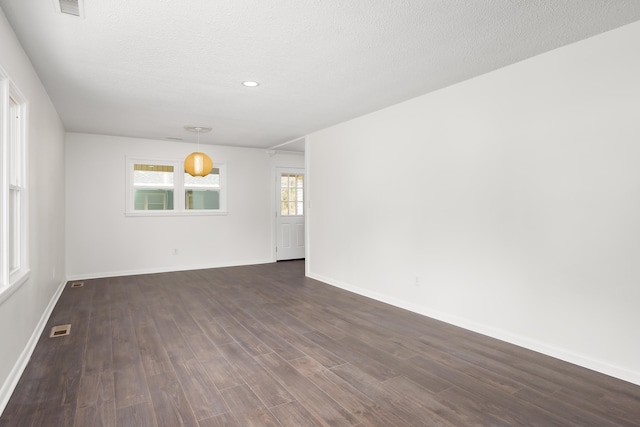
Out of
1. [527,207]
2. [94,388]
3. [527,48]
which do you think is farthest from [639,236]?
[94,388]

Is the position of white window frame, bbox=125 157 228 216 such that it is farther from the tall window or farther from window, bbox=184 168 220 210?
the tall window

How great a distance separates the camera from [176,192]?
6.71 meters

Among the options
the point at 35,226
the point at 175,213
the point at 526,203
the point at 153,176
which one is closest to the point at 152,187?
the point at 153,176

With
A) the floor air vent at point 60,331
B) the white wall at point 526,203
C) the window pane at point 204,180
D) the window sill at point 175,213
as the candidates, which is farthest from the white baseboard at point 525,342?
the window pane at point 204,180

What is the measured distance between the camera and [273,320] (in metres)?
3.84

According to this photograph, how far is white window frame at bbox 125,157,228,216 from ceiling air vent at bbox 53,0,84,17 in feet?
14.7

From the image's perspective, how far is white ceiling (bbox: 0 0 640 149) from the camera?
221cm

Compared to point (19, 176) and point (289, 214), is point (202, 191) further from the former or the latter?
point (19, 176)

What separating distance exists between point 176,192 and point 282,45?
15.7 feet

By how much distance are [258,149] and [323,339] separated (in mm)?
5152

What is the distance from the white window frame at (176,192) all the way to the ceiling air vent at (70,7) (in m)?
4.48

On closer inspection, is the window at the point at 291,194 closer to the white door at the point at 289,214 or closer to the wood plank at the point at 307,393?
the white door at the point at 289,214

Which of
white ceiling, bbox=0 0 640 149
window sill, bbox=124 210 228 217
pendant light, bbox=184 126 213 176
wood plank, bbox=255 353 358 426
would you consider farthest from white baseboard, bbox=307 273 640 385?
window sill, bbox=124 210 228 217

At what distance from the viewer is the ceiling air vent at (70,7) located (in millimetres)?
2104
